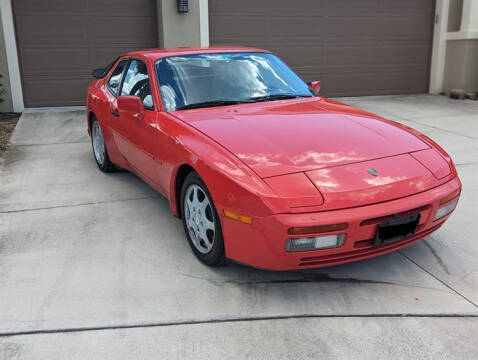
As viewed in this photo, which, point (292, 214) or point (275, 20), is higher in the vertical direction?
point (275, 20)

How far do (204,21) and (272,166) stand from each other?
7987 mm

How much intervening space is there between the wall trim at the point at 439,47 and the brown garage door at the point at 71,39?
6680 millimetres

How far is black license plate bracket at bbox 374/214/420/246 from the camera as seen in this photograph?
2.79 meters

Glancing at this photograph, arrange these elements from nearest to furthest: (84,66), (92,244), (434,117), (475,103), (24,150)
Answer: (92,244) < (24,150) < (434,117) < (84,66) < (475,103)

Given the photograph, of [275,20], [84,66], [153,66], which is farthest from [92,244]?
[275,20]

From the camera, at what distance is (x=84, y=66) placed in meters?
10.0

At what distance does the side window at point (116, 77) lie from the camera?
201 inches

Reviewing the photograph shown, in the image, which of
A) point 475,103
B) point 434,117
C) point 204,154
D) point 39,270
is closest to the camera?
point 204,154

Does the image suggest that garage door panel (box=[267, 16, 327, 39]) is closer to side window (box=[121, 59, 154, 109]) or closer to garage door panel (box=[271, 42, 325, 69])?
garage door panel (box=[271, 42, 325, 69])

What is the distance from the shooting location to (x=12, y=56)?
372 inches

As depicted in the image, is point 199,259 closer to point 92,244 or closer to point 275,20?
point 92,244

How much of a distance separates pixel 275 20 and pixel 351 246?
890 centimetres

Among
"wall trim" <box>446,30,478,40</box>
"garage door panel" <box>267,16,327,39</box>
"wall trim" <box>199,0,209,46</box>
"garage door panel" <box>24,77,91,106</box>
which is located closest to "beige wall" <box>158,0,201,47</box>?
"wall trim" <box>199,0,209,46</box>

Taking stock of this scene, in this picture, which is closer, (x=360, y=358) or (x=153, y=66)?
(x=360, y=358)
